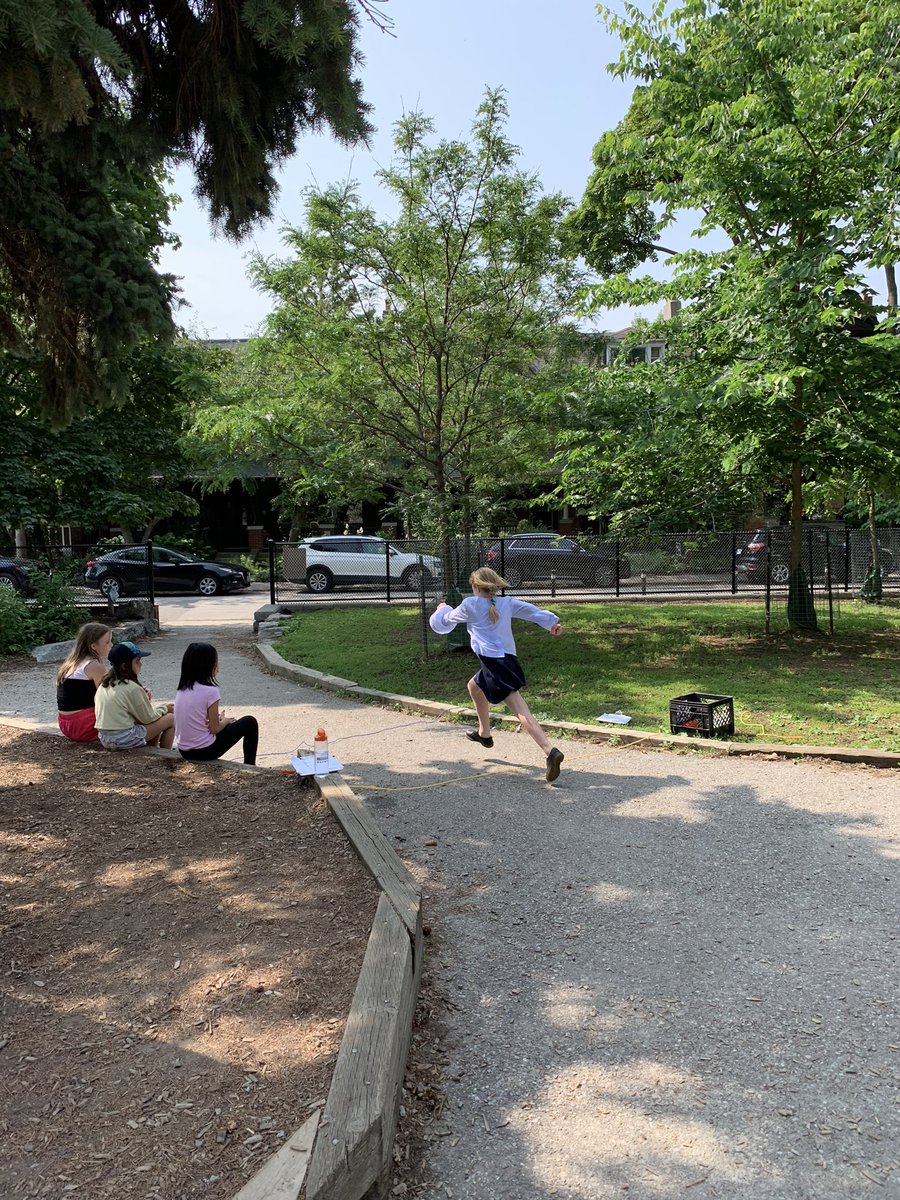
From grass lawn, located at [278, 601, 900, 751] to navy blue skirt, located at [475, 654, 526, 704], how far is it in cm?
152

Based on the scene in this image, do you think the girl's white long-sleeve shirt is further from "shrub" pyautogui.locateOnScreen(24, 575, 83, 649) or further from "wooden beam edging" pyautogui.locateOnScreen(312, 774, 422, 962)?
"shrub" pyautogui.locateOnScreen(24, 575, 83, 649)

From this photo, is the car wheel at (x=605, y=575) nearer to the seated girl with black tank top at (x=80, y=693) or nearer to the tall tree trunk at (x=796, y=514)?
the tall tree trunk at (x=796, y=514)

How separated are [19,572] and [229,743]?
43.8ft

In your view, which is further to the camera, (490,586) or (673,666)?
(673,666)

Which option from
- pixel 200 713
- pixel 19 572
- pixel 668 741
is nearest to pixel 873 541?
pixel 668 741

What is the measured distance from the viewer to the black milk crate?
24.2 ft

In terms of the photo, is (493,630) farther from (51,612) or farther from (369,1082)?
(51,612)

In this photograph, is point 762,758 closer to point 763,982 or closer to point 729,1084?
point 763,982

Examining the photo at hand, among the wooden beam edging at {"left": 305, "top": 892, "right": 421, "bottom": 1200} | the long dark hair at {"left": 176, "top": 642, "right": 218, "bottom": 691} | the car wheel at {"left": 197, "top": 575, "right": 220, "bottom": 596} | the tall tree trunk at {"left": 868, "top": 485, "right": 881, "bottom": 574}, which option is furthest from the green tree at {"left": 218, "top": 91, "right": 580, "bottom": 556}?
the car wheel at {"left": 197, "top": 575, "right": 220, "bottom": 596}

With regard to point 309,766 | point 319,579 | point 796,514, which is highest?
point 796,514

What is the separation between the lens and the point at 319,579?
23.6 metres

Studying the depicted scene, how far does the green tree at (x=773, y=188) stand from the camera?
9.69 meters

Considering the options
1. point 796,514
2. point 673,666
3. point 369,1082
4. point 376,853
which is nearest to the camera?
point 369,1082

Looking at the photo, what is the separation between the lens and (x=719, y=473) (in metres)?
12.4
